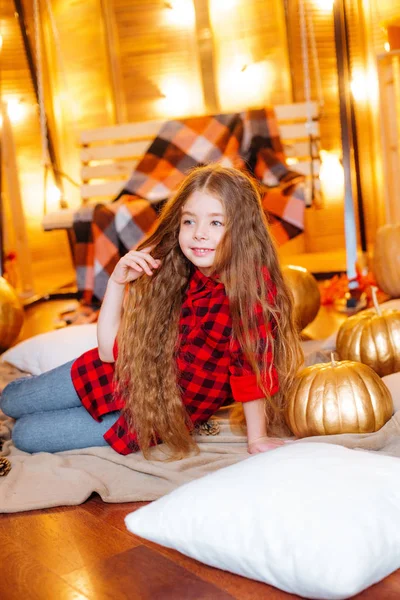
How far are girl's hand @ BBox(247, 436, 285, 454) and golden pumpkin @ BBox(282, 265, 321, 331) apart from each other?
1.07 meters

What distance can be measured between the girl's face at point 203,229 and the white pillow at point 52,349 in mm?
814

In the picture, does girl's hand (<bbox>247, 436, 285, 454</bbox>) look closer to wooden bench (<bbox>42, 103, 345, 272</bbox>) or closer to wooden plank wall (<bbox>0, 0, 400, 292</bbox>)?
wooden bench (<bbox>42, 103, 345, 272</bbox>)

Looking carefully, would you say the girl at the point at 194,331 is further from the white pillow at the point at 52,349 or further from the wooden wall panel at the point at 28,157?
the wooden wall panel at the point at 28,157

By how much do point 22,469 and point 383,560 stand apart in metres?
0.95

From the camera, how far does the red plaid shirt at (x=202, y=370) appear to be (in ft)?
5.64

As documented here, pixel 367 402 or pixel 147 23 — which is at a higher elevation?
pixel 147 23

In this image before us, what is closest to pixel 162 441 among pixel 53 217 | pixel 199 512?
pixel 199 512

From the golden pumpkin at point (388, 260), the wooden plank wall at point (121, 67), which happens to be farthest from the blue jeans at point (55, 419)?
the wooden plank wall at point (121, 67)

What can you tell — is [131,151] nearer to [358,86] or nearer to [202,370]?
[358,86]

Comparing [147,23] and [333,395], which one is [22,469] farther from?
[147,23]

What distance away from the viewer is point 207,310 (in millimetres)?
1761

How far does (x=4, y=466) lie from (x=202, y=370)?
49 centimetres

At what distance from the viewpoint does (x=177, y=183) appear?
392cm

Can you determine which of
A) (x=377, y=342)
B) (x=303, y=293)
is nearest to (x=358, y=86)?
(x=303, y=293)
